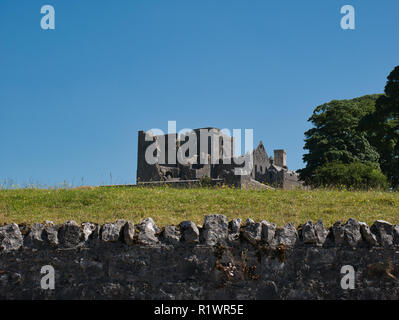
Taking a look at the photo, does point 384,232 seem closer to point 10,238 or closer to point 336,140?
point 10,238

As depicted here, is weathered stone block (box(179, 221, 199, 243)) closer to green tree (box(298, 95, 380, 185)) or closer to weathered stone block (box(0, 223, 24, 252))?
weathered stone block (box(0, 223, 24, 252))

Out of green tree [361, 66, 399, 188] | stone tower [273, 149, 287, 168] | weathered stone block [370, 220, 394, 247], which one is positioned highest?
green tree [361, 66, 399, 188]

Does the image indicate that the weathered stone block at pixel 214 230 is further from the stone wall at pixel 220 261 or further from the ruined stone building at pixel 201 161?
the ruined stone building at pixel 201 161

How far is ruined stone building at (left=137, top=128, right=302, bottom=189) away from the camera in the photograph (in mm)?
46812

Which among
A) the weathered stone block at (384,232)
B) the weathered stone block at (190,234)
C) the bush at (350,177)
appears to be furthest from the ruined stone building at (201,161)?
the weathered stone block at (190,234)

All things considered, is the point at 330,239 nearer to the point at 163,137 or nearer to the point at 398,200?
the point at 398,200

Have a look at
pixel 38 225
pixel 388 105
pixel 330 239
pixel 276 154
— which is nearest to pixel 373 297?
pixel 330 239

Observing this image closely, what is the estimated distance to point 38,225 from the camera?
8.23 metres

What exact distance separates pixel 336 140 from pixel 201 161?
1948 centimetres

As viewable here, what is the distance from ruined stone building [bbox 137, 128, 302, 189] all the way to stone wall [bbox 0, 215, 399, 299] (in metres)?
34.7

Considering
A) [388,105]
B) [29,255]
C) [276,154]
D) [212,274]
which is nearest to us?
[212,274]

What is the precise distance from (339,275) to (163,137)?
178ft

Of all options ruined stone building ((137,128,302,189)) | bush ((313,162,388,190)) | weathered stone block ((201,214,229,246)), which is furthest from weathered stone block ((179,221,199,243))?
ruined stone building ((137,128,302,189))

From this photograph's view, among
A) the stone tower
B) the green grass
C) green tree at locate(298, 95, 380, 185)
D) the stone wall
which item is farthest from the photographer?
the stone tower
